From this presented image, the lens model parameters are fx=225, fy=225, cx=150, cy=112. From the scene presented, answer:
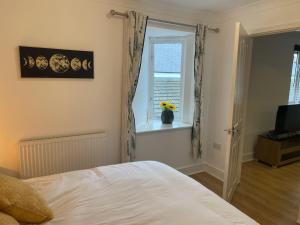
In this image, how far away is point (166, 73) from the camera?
12.1ft

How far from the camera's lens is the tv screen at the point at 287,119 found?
13.4 feet

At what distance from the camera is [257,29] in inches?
112

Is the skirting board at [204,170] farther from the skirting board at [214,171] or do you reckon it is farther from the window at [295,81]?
the window at [295,81]

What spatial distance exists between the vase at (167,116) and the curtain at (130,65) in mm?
765

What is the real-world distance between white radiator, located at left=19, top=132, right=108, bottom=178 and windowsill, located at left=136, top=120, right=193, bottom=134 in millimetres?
625

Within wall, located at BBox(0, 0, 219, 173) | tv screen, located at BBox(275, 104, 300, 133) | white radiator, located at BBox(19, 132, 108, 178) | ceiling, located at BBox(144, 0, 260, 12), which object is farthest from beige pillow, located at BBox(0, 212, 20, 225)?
tv screen, located at BBox(275, 104, 300, 133)

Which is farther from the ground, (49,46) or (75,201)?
(49,46)

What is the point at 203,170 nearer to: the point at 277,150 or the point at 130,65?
the point at 277,150

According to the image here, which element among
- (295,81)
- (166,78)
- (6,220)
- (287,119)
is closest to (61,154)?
(6,220)

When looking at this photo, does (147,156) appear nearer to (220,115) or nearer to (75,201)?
(220,115)

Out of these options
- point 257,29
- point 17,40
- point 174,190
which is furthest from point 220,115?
point 17,40

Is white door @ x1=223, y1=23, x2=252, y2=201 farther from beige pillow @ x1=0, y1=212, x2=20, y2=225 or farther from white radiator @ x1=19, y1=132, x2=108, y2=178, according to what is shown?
beige pillow @ x1=0, y1=212, x2=20, y2=225

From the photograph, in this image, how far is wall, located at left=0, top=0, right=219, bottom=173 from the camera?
7.30ft

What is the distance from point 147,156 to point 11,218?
82.8 inches
